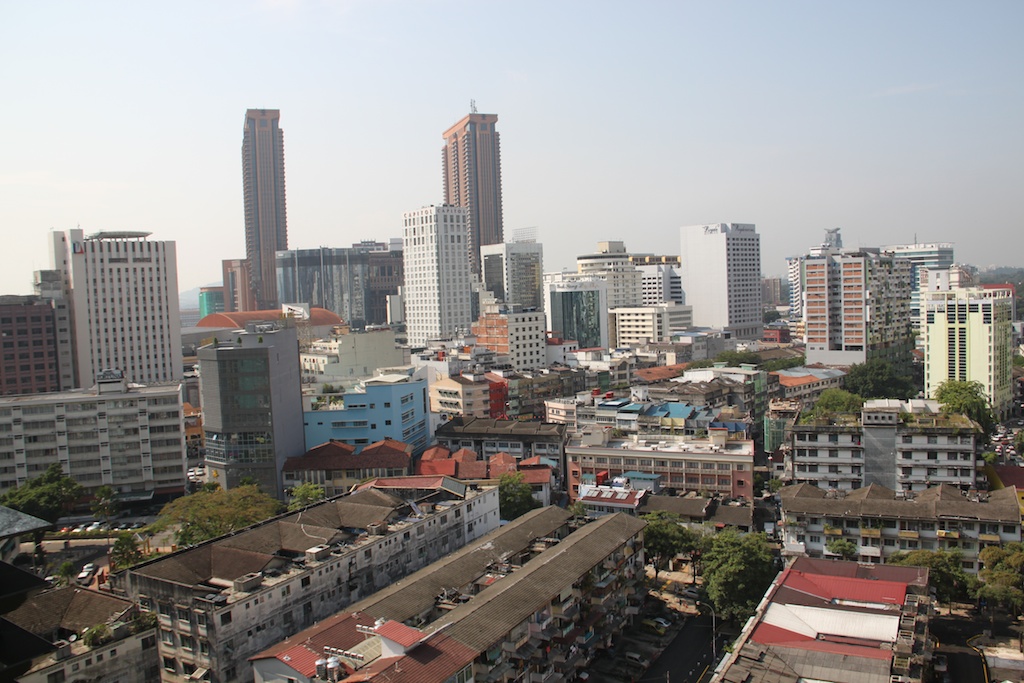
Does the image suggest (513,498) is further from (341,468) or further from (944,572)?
(944,572)

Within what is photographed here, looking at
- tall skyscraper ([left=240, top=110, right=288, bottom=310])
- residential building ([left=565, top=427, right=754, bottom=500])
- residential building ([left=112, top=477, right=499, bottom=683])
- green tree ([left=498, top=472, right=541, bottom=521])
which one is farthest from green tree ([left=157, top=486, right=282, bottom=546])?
tall skyscraper ([left=240, top=110, right=288, bottom=310])

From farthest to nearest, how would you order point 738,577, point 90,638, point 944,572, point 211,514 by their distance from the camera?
point 211,514 < point 944,572 < point 738,577 < point 90,638

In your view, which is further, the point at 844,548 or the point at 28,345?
the point at 28,345

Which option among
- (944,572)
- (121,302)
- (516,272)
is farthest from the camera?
(516,272)

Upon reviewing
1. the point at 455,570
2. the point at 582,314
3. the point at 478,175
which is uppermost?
the point at 478,175

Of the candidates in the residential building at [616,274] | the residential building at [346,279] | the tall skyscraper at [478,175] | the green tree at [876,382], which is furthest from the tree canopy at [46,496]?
the tall skyscraper at [478,175]

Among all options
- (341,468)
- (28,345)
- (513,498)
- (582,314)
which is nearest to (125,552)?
(341,468)

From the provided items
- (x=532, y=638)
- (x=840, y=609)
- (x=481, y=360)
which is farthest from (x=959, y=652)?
(x=481, y=360)
